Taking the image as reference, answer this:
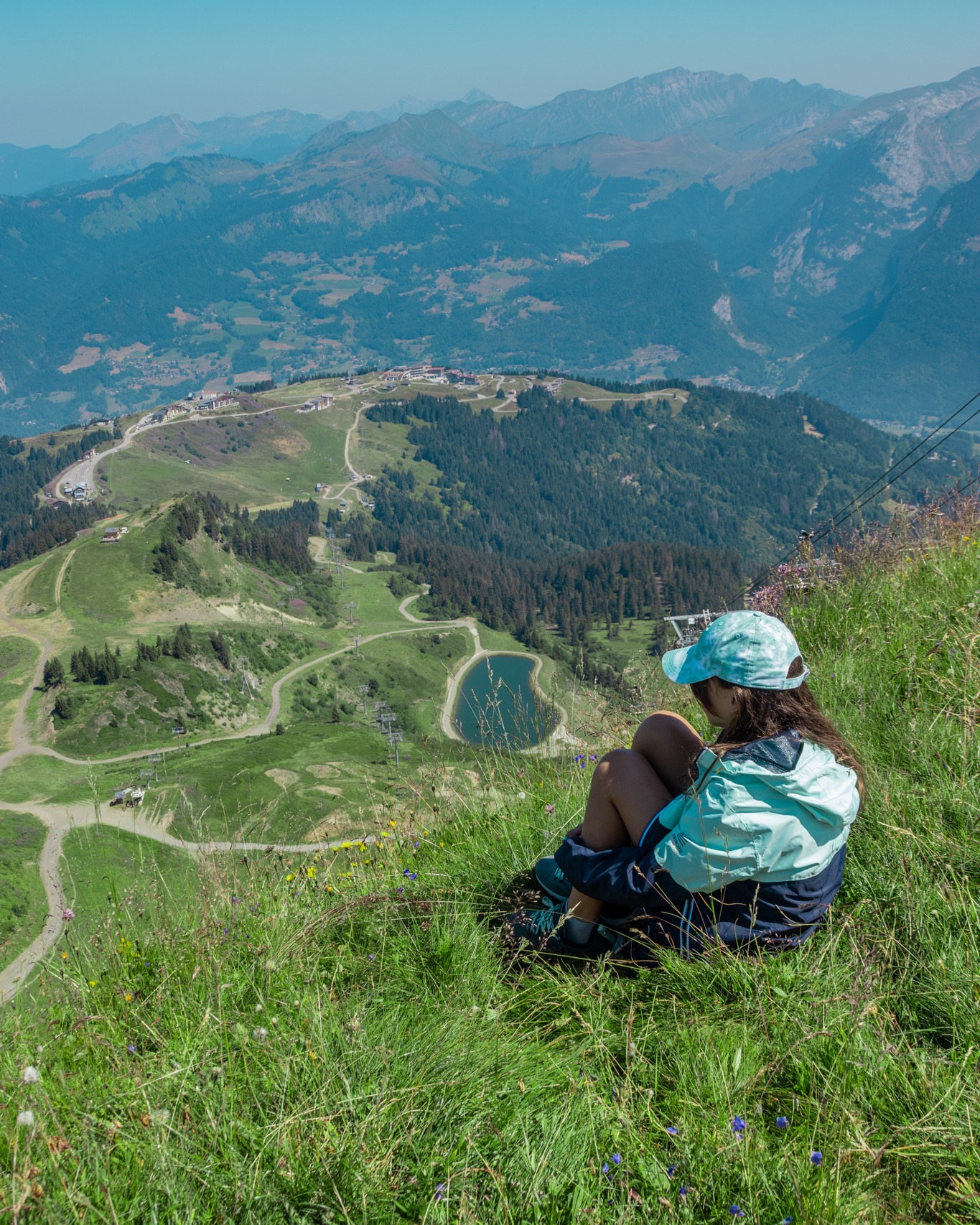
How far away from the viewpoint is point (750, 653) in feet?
12.5

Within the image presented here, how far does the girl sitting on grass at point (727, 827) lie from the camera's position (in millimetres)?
3598

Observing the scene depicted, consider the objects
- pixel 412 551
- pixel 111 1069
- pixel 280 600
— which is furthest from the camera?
pixel 412 551

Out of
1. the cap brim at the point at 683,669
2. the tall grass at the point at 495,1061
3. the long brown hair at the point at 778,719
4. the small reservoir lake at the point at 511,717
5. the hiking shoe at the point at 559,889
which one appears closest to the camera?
the tall grass at the point at 495,1061

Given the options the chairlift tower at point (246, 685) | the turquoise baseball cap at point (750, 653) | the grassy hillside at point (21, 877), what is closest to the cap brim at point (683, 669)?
the turquoise baseball cap at point (750, 653)

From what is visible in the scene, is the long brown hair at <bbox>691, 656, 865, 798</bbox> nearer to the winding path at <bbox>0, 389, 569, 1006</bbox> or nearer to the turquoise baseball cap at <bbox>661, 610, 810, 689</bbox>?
the turquoise baseball cap at <bbox>661, 610, 810, 689</bbox>

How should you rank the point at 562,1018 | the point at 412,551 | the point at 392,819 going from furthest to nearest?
1. the point at 412,551
2. the point at 392,819
3. the point at 562,1018

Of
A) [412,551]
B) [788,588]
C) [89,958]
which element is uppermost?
[89,958]

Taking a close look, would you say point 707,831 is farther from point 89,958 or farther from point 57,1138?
point 89,958

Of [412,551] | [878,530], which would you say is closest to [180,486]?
[412,551]

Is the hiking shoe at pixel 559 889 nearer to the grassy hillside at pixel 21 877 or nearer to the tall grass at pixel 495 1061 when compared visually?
the tall grass at pixel 495 1061

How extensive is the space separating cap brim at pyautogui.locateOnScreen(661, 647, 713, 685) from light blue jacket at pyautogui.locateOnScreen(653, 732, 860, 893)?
1.34 ft

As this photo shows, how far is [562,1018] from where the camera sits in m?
3.38

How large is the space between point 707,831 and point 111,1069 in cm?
246

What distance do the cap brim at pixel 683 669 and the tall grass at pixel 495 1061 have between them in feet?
3.85
